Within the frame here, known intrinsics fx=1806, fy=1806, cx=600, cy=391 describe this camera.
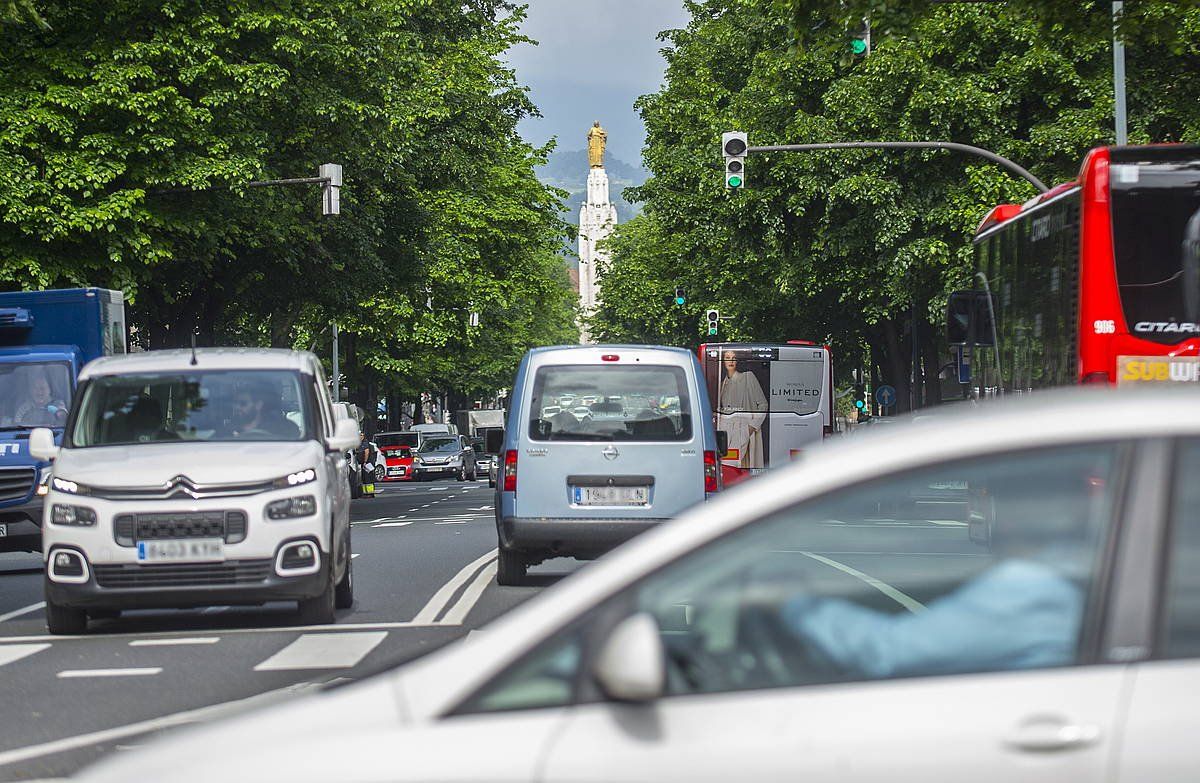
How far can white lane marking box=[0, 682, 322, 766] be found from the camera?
299 inches

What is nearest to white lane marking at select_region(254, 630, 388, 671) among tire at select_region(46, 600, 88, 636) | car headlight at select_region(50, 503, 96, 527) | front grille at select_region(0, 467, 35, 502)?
car headlight at select_region(50, 503, 96, 527)

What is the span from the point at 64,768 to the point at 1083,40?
11.8 meters

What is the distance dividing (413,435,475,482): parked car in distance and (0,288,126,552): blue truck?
43.3 meters

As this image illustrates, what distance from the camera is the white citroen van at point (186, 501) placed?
38.5 ft

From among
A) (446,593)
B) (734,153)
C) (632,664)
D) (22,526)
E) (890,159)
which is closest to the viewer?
(632,664)

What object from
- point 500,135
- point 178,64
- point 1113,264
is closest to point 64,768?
point 1113,264

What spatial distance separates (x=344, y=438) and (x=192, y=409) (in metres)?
1.10

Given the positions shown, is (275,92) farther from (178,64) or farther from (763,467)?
(763,467)

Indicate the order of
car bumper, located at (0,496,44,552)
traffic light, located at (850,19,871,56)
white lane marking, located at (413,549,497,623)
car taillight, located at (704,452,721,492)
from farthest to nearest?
car bumper, located at (0,496,44,552)
traffic light, located at (850,19,871,56)
car taillight, located at (704,452,721,492)
white lane marking, located at (413,549,497,623)

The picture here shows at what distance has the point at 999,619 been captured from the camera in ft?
11.4

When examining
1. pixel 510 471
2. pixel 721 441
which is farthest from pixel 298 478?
pixel 721 441

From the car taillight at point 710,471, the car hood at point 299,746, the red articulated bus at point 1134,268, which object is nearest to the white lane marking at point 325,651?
the car taillight at point 710,471

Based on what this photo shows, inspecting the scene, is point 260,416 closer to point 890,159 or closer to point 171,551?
point 171,551

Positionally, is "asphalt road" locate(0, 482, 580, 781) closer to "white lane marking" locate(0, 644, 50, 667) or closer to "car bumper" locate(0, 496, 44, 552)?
"white lane marking" locate(0, 644, 50, 667)
